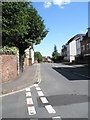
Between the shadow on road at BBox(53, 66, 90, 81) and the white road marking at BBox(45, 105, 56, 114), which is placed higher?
the white road marking at BBox(45, 105, 56, 114)

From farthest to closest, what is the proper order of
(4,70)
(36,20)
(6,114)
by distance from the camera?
1. (36,20)
2. (4,70)
3. (6,114)

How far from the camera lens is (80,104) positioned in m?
7.79

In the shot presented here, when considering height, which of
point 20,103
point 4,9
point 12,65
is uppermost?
point 4,9

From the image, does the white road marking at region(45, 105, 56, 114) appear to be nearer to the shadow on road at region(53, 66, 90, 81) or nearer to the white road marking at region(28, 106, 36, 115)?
the white road marking at region(28, 106, 36, 115)

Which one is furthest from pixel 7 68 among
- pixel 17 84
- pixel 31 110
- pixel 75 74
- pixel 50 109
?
pixel 50 109

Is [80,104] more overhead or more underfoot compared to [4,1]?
more underfoot

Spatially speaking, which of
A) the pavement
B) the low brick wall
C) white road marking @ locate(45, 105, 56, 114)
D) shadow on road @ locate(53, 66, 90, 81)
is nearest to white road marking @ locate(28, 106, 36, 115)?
white road marking @ locate(45, 105, 56, 114)

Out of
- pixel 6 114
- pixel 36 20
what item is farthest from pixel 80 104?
pixel 36 20

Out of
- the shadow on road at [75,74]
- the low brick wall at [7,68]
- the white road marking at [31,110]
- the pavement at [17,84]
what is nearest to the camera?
the white road marking at [31,110]

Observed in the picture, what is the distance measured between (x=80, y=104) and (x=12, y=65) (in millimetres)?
10835

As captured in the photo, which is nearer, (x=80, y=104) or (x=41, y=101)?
(x=80, y=104)

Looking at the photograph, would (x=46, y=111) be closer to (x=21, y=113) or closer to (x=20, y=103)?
(x=21, y=113)

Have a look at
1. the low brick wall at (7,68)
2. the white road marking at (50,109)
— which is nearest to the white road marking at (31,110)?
the white road marking at (50,109)

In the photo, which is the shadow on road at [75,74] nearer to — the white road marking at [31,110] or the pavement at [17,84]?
the pavement at [17,84]
